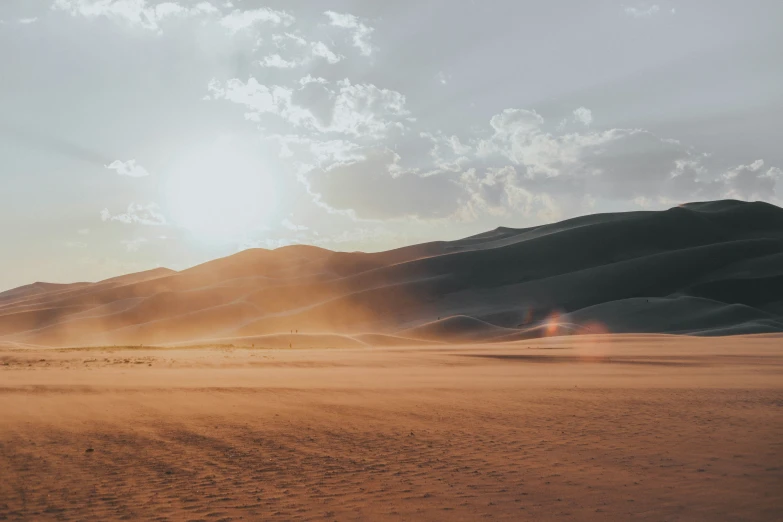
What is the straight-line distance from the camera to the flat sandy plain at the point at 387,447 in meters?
8.09

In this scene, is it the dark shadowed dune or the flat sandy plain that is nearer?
the flat sandy plain

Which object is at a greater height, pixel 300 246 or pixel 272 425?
pixel 300 246

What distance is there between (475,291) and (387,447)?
10366 centimetres

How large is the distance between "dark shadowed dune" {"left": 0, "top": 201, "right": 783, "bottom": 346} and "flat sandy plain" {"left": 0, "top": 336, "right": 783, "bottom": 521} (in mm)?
48412

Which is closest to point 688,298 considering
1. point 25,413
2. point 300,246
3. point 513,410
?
point 513,410

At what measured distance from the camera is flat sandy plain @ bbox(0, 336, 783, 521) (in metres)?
8.09

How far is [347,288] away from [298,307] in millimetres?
13401

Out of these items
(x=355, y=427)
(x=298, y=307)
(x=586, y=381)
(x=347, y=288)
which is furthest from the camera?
(x=347, y=288)

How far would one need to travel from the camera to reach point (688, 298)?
254 feet

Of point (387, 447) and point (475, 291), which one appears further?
point (475, 291)

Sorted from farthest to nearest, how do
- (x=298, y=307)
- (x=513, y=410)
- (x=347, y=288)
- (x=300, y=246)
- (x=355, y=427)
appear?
1. (x=300, y=246)
2. (x=347, y=288)
3. (x=298, y=307)
4. (x=513, y=410)
5. (x=355, y=427)

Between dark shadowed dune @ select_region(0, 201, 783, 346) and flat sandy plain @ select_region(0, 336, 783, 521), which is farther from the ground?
dark shadowed dune @ select_region(0, 201, 783, 346)

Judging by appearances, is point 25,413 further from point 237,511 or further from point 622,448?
point 622,448

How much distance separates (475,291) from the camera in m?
114
